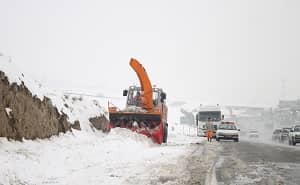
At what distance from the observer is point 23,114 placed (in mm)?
12633

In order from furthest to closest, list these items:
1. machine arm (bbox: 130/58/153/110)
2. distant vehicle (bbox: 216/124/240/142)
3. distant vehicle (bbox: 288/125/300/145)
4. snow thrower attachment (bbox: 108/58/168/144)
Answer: distant vehicle (bbox: 216/124/240/142)
distant vehicle (bbox: 288/125/300/145)
machine arm (bbox: 130/58/153/110)
snow thrower attachment (bbox: 108/58/168/144)

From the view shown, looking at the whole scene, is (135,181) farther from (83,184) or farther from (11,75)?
(11,75)

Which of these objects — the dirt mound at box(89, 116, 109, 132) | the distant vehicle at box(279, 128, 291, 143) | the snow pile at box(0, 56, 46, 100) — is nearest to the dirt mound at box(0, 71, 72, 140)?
the snow pile at box(0, 56, 46, 100)

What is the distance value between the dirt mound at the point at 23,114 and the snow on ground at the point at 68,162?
34cm

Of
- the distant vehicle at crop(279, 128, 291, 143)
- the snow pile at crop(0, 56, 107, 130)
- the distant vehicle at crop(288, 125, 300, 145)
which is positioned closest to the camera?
the snow pile at crop(0, 56, 107, 130)

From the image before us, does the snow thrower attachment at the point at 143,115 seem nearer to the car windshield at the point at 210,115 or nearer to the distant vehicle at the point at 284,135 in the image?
the car windshield at the point at 210,115

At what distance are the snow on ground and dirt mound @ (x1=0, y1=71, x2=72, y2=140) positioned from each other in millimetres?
342

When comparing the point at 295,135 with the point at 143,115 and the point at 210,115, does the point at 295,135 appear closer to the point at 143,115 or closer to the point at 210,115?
the point at 210,115

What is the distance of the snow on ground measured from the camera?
8.53m

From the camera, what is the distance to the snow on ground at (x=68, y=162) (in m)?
8.53

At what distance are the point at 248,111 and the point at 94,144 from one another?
13347 centimetres

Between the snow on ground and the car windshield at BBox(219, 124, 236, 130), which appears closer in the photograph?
the snow on ground

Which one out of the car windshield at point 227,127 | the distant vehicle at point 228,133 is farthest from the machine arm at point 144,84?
the car windshield at point 227,127

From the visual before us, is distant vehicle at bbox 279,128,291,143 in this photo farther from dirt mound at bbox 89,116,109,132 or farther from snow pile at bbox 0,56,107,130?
snow pile at bbox 0,56,107,130
